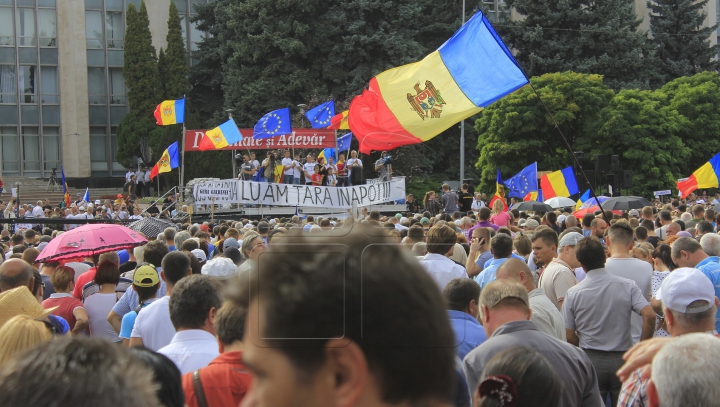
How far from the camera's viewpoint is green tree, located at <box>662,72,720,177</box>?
4091 centimetres

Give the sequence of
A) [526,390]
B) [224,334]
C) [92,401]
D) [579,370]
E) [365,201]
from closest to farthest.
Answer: [92,401]
[526,390]
[224,334]
[579,370]
[365,201]

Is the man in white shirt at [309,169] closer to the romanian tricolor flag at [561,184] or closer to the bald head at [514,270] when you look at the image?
the romanian tricolor flag at [561,184]

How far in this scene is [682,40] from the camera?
1933 inches

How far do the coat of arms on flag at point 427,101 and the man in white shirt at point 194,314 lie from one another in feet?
19.5

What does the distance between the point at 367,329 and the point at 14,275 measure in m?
5.37

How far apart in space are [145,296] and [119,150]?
43.2 metres

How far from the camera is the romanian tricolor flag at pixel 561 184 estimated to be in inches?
789

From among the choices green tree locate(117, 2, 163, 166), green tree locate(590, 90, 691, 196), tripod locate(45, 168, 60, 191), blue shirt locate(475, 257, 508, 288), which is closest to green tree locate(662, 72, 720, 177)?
green tree locate(590, 90, 691, 196)

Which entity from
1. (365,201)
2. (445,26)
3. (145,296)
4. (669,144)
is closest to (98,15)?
(445,26)

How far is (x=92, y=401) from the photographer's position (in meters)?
1.56

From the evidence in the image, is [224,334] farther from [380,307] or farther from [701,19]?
[701,19]

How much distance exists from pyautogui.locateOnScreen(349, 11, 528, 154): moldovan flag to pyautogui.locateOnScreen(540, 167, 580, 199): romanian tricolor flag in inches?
426

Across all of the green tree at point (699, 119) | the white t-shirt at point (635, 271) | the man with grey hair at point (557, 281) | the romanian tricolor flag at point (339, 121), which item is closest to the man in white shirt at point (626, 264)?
the white t-shirt at point (635, 271)

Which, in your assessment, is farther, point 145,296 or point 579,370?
point 145,296
